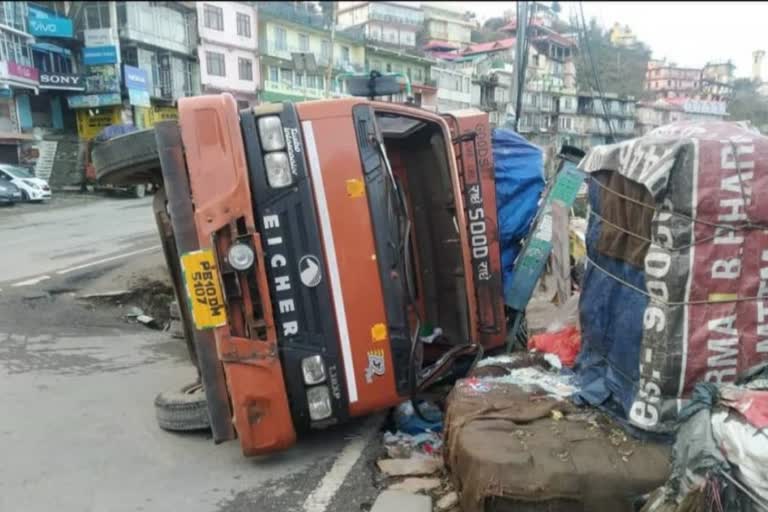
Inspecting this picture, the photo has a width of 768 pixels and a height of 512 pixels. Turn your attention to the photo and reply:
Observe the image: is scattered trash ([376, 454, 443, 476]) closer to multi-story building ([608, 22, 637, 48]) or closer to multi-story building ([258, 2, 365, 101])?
multi-story building ([608, 22, 637, 48])

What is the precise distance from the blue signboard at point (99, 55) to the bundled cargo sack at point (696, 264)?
99.3 ft

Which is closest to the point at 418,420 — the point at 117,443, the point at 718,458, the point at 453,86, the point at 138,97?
the point at 117,443

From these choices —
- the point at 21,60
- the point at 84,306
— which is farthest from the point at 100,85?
the point at 84,306

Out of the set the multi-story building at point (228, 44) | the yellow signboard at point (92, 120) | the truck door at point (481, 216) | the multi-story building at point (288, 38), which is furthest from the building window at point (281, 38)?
the truck door at point (481, 216)

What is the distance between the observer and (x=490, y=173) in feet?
14.3

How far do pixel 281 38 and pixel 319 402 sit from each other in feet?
91.2

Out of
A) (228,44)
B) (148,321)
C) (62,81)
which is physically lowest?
(148,321)

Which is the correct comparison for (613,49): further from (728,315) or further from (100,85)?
(100,85)

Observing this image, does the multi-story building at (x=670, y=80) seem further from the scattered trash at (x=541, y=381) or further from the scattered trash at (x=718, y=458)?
the scattered trash at (x=718, y=458)

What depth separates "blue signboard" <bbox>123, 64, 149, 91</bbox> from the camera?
26.6 m

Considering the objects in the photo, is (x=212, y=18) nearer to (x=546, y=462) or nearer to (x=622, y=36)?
(x=622, y=36)

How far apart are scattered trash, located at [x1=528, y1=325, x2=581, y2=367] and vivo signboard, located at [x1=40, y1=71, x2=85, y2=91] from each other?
31.1 meters

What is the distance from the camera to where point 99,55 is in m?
29.0

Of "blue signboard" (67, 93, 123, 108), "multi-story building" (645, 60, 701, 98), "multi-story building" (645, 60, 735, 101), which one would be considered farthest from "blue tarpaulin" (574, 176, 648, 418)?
"blue signboard" (67, 93, 123, 108)
